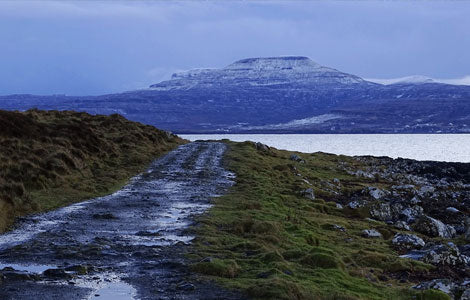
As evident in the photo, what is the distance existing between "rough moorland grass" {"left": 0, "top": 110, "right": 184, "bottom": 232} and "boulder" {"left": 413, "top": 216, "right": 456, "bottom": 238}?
44.6 feet

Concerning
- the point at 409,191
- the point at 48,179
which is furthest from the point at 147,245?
the point at 409,191

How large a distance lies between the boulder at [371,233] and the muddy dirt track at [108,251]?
6.03 m

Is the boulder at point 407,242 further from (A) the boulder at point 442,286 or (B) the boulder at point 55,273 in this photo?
(B) the boulder at point 55,273

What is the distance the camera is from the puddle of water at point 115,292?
11711mm

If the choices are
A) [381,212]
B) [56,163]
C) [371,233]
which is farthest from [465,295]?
[56,163]

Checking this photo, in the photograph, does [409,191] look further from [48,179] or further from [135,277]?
[135,277]

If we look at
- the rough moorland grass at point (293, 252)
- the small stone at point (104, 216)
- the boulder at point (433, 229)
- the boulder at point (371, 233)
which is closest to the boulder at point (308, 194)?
the rough moorland grass at point (293, 252)

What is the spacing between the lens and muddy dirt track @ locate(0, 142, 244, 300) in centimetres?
1213

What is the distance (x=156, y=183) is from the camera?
32.1m

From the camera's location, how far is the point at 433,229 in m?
24.4

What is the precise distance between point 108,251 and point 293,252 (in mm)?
4672

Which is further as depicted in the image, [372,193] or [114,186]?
[372,193]

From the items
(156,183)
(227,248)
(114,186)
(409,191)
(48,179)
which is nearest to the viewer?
(227,248)

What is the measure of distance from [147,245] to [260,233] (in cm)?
370
